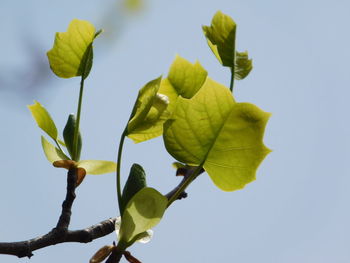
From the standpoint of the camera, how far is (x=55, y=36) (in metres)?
0.88

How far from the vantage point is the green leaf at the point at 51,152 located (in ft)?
2.86

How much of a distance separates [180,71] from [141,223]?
0.92 feet

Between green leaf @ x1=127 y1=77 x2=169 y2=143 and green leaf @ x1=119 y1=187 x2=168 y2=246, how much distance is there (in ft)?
0.39

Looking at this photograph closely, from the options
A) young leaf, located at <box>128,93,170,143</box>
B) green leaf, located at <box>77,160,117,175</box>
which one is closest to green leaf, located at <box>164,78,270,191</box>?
young leaf, located at <box>128,93,170,143</box>

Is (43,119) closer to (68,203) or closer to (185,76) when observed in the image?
(68,203)

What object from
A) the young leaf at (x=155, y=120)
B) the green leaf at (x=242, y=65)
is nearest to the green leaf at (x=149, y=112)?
the young leaf at (x=155, y=120)

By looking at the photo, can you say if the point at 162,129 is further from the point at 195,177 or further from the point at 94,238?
the point at 94,238

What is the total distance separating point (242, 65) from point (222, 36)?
101 millimetres

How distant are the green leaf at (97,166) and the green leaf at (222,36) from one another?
28 centimetres

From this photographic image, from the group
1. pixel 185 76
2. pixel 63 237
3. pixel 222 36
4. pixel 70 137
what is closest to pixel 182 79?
pixel 185 76

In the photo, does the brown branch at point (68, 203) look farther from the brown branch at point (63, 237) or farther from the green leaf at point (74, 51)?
the green leaf at point (74, 51)

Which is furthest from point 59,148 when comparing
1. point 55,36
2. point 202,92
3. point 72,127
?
point 202,92

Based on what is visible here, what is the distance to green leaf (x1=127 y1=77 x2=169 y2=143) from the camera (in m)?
0.76

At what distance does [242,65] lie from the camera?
0.99m
